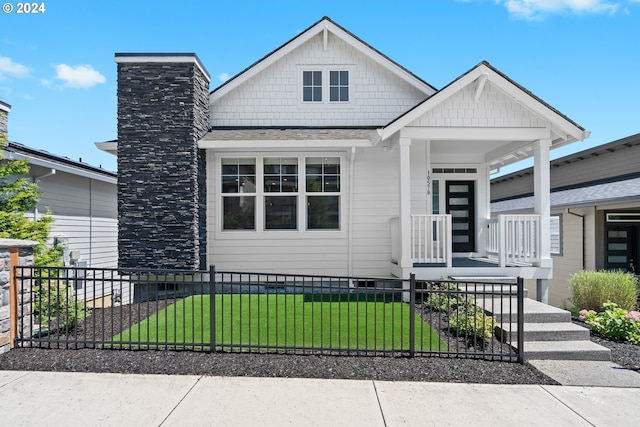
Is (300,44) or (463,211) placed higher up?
(300,44)

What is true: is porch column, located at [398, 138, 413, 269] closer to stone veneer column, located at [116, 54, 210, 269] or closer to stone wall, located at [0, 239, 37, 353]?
stone veneer column, located at [116, 54, 210, 269]

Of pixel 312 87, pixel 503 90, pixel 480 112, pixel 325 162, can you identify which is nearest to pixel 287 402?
pixel 325 162

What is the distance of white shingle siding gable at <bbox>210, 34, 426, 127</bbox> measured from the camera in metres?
9.77

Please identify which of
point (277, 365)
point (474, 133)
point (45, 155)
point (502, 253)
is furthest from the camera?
point (45, 155)

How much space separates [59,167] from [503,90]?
10491 mm

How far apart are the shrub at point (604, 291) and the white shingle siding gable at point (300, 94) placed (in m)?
5.87

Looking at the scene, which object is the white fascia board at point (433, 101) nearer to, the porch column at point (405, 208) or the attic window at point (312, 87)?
the porch column at point (405, 208)

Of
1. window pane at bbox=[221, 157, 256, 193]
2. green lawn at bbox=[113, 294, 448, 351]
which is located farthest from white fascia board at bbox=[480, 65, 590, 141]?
window pane at bbox=[221, 157, 256, 193]

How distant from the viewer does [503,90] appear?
25.2 feet

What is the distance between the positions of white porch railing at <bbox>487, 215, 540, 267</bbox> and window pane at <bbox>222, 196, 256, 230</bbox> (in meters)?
5.76

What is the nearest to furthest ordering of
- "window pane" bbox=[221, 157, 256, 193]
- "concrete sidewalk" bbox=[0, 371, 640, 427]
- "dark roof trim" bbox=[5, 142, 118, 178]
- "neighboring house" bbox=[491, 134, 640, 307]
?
"concrete sidewalk" bbox=[0, 371, 640, 427]
"dark roof trim" bbox=[5, 142, 118, 178]
"window pane" bbox=[221, 157, 256, 193]
"neighboring house" bbox=[491, 134, 640, 307]

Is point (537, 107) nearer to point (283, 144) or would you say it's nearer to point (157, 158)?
point (283, 144)

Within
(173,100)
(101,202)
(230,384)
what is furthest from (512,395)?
(101,202)

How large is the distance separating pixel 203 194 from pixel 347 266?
3945 millimetres
